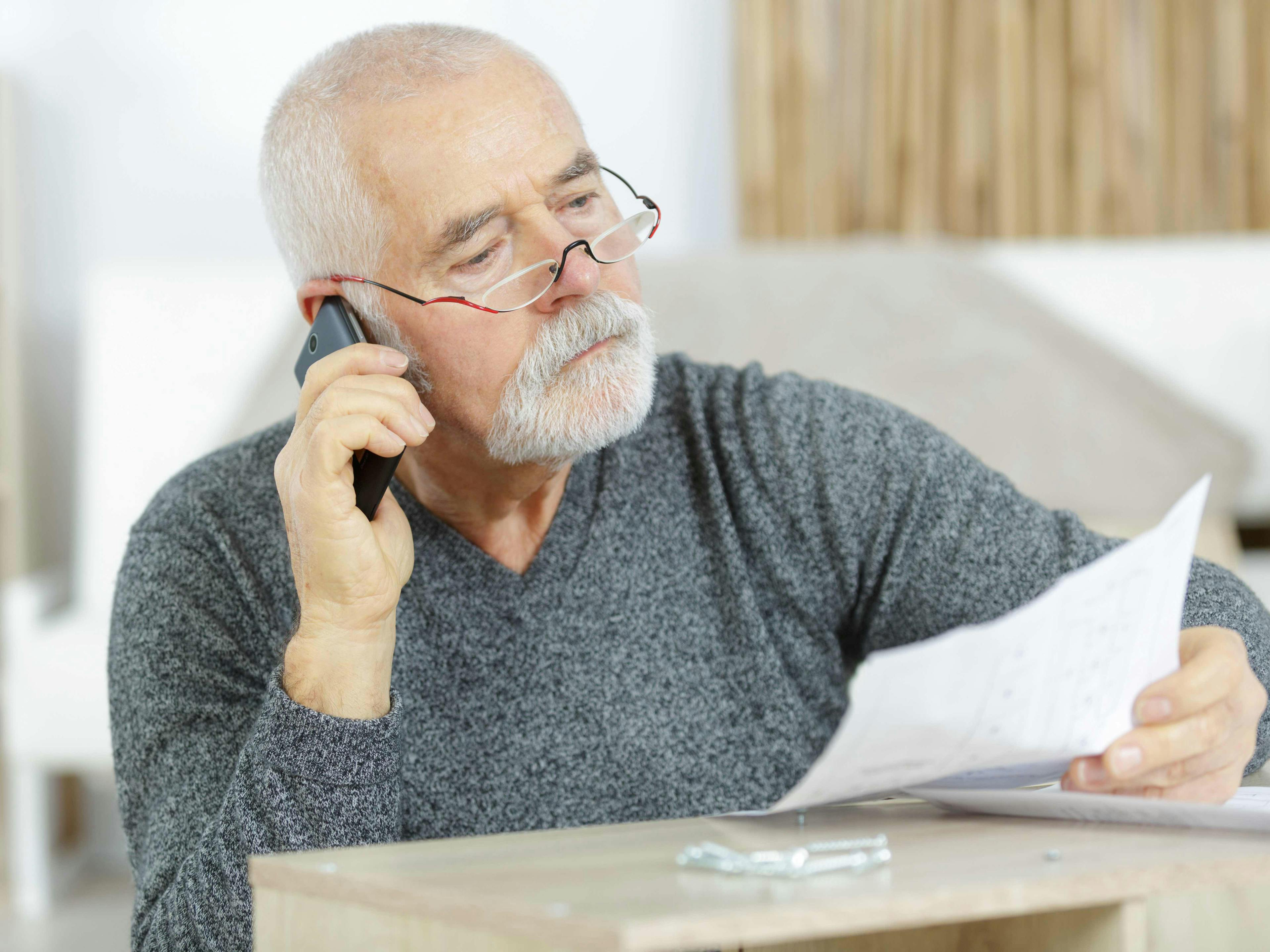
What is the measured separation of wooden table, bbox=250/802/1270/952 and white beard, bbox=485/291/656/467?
351 mm

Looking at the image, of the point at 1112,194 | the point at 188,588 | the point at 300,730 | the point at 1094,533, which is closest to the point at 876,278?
the point at 1112,194

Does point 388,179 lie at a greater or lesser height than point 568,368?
greater

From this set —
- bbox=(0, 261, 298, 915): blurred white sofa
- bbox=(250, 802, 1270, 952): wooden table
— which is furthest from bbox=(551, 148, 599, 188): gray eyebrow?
bbox=(0, 261, 298, 915): blurred white sofa

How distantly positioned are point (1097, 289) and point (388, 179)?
1561mm

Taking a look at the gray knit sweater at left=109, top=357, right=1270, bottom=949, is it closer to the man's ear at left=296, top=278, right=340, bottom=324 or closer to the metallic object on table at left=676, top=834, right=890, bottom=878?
the man's ear at left=296, top=278, right=340, bottom=324

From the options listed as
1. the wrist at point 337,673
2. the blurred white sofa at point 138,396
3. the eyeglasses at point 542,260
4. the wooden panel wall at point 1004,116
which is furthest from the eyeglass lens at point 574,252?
the wooden panel wall at point 1004,116

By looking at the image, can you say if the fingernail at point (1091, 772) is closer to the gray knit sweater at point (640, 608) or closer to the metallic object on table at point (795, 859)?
the metallic object on table at point (795, 859)

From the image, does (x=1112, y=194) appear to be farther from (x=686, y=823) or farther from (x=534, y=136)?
(x=686, y=823)

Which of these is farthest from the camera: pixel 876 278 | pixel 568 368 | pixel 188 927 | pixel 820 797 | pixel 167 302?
pixel 167 302

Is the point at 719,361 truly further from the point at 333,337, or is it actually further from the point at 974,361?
the point at 333,337

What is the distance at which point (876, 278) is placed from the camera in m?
2.08

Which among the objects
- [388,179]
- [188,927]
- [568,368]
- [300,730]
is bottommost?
[188,927]

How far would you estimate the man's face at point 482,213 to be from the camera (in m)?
0.94

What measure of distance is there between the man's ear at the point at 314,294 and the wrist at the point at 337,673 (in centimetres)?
35
